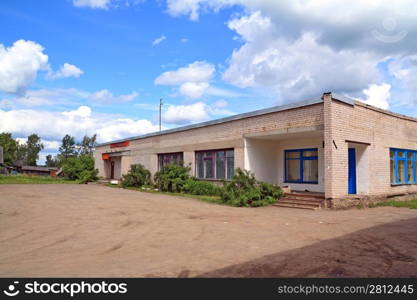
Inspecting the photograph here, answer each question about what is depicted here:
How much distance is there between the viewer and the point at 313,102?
15.4 metres

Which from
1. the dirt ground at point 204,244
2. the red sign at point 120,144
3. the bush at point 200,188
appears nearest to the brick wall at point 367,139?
the dirt ground at point 204,244

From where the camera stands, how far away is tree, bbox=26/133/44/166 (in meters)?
100

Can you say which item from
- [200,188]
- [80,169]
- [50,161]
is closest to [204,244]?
[200,188]

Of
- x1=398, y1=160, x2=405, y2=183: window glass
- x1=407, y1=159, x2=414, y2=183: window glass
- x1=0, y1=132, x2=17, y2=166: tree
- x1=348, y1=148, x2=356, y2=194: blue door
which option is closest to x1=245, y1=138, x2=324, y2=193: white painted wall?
x1=348, y1=148, x2=356, y2=194: blue door

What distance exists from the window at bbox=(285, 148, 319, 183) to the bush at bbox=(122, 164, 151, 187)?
1203 centimetres

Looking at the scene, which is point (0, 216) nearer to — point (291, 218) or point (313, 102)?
point (291, 218)

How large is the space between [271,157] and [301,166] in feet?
6.31

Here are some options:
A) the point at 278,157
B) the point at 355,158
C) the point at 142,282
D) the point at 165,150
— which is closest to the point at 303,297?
the point at 142,282

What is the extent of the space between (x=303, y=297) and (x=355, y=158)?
45.1 ft

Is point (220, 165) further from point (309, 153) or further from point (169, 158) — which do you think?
point (169, 158)

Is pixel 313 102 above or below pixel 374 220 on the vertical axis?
above

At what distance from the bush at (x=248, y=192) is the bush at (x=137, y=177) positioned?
12.4 m

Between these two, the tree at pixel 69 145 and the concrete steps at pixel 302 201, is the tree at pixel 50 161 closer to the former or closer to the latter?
the tree at pixel 69 145

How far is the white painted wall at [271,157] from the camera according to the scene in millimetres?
19078
